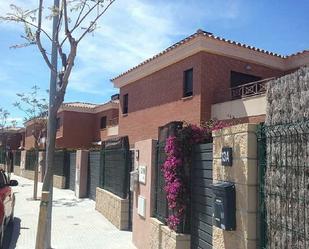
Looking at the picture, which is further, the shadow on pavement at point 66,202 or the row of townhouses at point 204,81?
the row of townhouses at point 204,81

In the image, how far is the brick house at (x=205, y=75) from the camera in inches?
732

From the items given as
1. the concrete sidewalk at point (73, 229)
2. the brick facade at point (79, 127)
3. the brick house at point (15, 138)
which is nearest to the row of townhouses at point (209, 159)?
the concrete sidewalk at point (73, 229)

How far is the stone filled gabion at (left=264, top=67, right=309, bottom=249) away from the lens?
165 inches

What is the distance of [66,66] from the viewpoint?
7945 millimetres

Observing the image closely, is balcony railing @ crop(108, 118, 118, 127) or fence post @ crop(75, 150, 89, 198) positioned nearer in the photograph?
fence post @ crop(75, 150, 89, 198)

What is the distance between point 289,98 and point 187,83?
15.5 meters

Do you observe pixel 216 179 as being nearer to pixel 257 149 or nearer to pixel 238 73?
pixel 257 149

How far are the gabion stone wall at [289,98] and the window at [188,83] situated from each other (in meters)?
14.7

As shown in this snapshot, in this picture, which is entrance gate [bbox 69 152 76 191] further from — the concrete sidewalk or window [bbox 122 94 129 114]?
the concrete sidewalk

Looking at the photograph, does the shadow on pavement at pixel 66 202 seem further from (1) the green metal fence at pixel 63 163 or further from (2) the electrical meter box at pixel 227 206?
(2) the electrical meter box at pixel 227 206

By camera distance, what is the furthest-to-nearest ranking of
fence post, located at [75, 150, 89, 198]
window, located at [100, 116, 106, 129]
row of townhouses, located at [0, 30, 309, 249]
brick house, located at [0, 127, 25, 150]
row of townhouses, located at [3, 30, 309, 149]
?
brick house, located at [0, 127, 25, 150] < window, located at [100, 116, 106, 129] < fence post, located at [75, 150, 89, 198] < row of townhouses, located at [3, 30, 309, 149] < row of townhouses, located at [0, 30, 309, 249]

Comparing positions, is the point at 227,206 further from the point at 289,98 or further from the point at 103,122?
the point at 103,122

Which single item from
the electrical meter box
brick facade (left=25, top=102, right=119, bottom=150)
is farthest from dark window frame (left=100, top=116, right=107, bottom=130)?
the electrical meter box

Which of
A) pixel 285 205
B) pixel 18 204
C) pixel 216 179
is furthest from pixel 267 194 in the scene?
pixel 18 204
